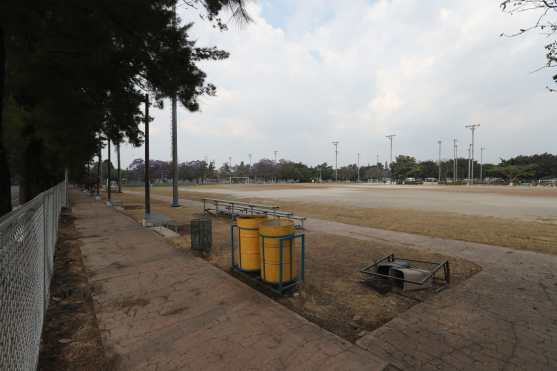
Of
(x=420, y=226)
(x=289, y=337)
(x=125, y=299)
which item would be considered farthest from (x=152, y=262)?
(x=420, y=226)

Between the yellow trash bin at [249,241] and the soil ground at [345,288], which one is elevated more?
the yellow trash bin at [249,241]

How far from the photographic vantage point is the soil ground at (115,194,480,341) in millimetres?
3475

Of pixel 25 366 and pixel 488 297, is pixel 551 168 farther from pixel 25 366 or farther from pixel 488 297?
pixel 25 366

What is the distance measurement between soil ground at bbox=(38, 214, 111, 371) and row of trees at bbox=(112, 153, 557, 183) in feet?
321

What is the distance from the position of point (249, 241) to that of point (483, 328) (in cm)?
344

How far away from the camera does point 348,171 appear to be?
130 metres

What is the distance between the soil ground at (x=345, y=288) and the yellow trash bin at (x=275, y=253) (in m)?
0.35

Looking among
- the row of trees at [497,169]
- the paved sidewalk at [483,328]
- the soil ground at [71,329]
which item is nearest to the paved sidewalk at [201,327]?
the soil ground at [71,329]

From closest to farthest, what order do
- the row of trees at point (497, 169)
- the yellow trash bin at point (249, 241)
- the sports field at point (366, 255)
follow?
1. the sports field at point (366, 255)
2. the yellow trash bin at point (249, 241)
3. the row of trees at point (497, 169)

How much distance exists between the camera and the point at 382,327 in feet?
10.7

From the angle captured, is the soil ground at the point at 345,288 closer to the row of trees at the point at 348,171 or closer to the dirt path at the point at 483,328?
the dirt path at the point at 483,328

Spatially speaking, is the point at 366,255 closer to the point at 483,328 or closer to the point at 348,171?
the point at 483,328

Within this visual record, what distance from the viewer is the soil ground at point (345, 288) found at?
3.47 meters

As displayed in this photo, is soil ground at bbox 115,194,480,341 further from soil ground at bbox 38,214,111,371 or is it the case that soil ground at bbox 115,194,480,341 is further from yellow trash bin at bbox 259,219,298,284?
soil ground at bbox 38,214,111,371
